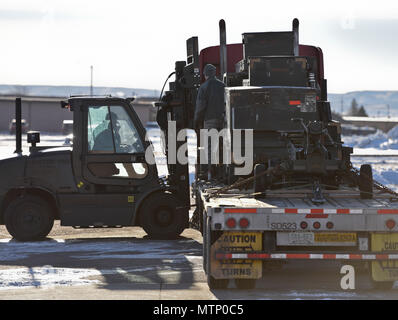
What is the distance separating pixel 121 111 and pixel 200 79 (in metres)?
1.63

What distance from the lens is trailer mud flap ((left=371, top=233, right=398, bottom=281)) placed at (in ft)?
33.0

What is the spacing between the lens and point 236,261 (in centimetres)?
1012

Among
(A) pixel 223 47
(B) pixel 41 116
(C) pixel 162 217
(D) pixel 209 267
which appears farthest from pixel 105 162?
(B) pixel 41 116

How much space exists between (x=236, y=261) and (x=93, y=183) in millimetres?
4989

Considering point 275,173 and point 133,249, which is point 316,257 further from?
point 133,249

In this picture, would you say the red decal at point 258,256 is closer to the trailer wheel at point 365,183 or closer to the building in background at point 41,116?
the trailer wheel at point 365,183

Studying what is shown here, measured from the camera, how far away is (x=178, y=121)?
14938mm

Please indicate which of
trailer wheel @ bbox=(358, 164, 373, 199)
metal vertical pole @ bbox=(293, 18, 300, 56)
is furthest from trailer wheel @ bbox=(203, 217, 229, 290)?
metal vertical pole @ bbox=(293, 18, 300, 56)

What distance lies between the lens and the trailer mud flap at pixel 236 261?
33.1 feet

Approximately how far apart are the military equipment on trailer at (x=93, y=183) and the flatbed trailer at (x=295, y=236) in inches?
166

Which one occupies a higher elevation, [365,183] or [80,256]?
[365,183]

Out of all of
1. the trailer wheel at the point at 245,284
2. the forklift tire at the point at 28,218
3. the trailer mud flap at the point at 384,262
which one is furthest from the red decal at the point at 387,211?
the forklift tire at the point at 28,218

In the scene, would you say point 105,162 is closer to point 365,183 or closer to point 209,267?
point 209,267

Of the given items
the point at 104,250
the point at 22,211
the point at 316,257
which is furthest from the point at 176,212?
the point at 316,257
